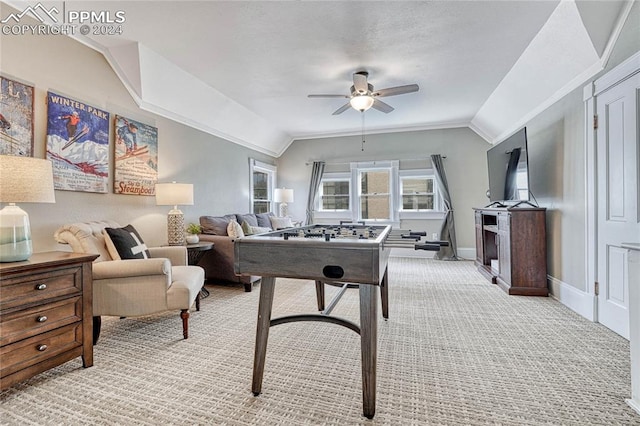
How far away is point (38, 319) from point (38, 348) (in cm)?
17

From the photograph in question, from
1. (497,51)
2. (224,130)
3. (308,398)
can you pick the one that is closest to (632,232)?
(497,51)

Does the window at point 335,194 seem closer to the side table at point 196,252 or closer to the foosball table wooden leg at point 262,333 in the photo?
the side table at point 196,252

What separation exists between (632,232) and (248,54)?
3.72 m

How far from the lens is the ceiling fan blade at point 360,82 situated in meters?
3.29

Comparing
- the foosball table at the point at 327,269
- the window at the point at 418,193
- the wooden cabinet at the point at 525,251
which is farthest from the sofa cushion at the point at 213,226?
the window at the point at 418,193

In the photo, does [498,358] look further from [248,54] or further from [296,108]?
[296,108]

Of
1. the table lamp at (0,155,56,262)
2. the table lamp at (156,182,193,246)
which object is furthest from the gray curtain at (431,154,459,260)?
the table lamp at (0,155,56,262)

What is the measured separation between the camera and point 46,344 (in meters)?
1.70

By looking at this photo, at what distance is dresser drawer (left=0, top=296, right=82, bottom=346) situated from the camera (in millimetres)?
1544

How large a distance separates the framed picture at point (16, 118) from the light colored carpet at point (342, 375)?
1634 millimetres

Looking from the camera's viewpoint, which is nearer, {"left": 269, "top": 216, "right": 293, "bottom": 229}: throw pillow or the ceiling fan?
the ceiling fan

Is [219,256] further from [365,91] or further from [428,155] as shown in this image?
[428,155]

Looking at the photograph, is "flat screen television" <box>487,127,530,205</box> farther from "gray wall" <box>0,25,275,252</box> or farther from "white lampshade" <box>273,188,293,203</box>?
"gray wall" <box>0,25,275,252</box>

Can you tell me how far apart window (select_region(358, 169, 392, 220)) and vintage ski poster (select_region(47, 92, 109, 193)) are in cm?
469
